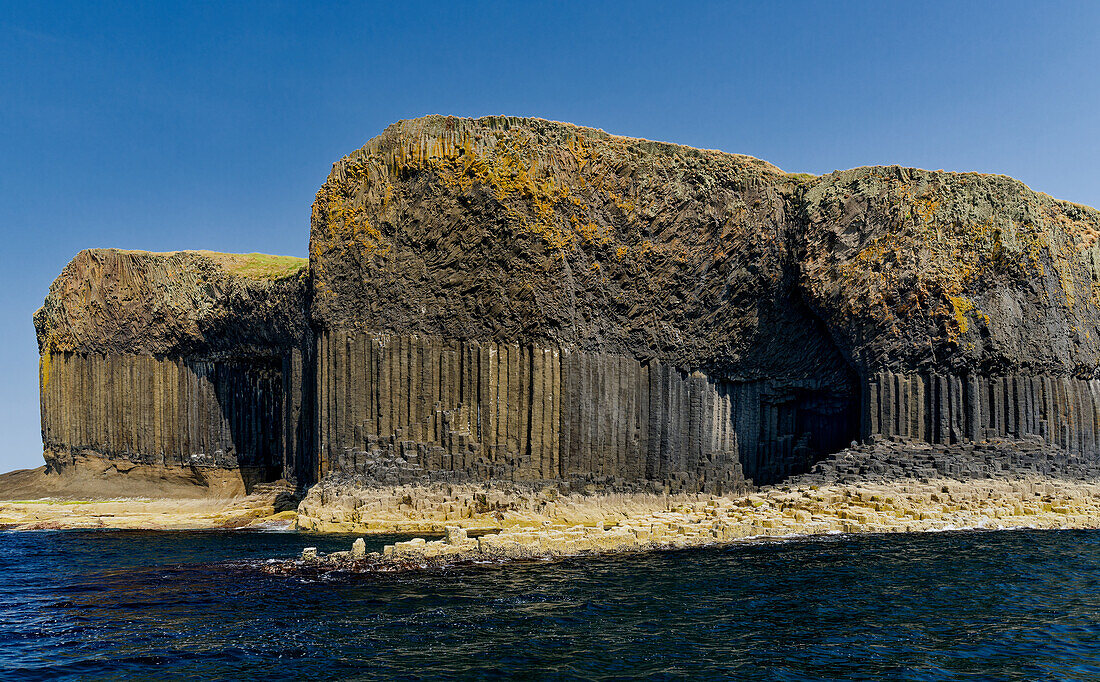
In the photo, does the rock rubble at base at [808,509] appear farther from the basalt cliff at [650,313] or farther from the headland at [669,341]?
the basalt cliff at [650,313]

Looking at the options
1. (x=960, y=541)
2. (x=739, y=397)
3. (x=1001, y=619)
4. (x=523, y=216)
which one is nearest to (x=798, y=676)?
(x=1001, y=619)

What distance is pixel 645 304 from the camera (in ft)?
103

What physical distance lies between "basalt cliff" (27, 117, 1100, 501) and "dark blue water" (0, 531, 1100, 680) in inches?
337

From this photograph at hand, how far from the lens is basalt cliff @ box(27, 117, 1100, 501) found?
2944 cm

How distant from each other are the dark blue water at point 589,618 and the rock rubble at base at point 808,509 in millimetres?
1680

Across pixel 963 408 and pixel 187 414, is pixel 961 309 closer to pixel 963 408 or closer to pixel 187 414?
pixel 963 408

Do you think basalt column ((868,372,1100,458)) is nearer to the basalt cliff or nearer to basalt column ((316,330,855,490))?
the basalt cliff

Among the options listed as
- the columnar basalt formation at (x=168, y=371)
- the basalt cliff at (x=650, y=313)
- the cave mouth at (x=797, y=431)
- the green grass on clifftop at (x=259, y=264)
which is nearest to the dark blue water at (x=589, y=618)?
the basalt cliff at (x=650, y=313)

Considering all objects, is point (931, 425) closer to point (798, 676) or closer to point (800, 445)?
point (800, 445)

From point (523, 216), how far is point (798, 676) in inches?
782

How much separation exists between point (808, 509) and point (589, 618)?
47.8ft

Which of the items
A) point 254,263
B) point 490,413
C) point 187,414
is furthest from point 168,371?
point 490,413

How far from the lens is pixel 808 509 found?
27547mm

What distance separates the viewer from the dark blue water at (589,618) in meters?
12.7
